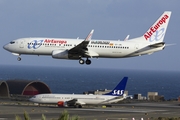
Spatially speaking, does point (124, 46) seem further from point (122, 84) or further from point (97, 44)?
point (122, 84)

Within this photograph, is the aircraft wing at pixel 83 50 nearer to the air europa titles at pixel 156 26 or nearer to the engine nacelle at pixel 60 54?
the engine nacelle at pixel 60 54

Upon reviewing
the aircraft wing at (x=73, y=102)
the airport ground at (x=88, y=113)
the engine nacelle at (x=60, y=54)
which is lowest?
the airport ground at (x=88, y=113)

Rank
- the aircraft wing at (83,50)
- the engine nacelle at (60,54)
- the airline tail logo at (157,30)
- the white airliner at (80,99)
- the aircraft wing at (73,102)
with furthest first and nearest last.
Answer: the white airliner at (80,99) → the aircraft wing at (73,102) → the airline tail logo at (157,30) → the engine nacelle at (60,54) → the aircraft wing at (83,50)

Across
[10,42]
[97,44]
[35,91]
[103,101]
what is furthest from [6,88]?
[97,44]

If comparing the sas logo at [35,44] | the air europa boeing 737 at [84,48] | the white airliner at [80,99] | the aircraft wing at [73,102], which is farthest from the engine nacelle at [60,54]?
the white airliner at [80,99]

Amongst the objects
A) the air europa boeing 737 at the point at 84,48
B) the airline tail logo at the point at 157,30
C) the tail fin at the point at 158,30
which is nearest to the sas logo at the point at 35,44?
the air europa boeing 737 at the point at 84,48

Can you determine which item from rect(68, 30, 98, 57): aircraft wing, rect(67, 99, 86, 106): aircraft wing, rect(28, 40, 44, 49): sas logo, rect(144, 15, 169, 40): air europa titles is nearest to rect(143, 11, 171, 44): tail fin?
rect(144, 15, 169, 40): air europa titles

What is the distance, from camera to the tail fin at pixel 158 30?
3575 inches

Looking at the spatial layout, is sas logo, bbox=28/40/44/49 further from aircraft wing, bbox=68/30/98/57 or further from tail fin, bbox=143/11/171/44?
tail fin, bbox=143/11/171/44

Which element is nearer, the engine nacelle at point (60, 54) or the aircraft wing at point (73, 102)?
the engine nacelle at point (60, 54)

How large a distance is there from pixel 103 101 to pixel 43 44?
2396cm

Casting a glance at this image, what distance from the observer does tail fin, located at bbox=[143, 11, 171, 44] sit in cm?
9081

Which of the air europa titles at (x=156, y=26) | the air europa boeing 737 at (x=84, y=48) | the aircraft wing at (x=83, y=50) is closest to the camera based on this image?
the aircraft wing at (x=83, y=50)

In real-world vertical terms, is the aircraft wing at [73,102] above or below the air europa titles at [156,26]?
below
